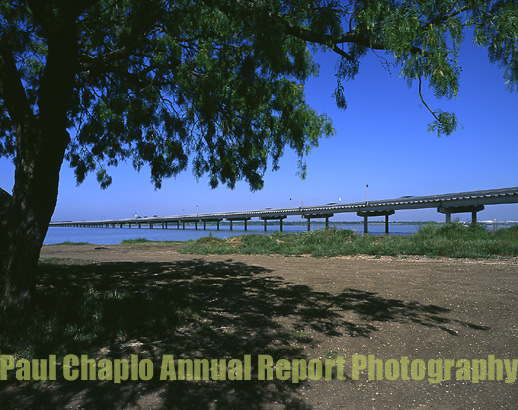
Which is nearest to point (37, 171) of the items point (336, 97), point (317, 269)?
point (336, 97)

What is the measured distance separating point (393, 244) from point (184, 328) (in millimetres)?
12382

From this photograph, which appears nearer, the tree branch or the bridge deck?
the tree branch

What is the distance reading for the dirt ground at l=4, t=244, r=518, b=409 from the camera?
3297 mm

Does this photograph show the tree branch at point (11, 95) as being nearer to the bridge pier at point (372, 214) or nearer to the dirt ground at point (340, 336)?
the dirt ground at point (340, 336)

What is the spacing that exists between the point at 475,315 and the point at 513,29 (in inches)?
167

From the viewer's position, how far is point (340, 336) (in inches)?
186

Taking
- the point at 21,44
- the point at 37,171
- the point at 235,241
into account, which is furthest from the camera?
the point at 235,241

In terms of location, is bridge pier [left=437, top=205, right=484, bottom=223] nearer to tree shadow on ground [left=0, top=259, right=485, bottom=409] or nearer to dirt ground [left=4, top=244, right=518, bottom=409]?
dirt ground [left=4, top=244, right=518, bottom=409]

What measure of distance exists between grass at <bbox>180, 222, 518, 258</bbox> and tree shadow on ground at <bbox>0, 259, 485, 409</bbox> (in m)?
7.59

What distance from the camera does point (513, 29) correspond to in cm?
345

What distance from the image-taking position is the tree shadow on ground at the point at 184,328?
3295 millimetres

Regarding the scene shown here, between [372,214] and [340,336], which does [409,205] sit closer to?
[372,214]

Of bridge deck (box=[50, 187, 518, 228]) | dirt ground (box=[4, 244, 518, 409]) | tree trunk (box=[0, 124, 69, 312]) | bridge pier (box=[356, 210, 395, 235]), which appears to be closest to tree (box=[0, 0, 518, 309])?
tree trunk (box=[0, 124, 69, 312])

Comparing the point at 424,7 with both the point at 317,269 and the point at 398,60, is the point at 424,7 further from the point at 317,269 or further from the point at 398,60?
the point at 317,269
